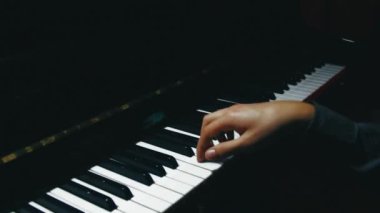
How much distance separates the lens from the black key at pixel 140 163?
4.66ft

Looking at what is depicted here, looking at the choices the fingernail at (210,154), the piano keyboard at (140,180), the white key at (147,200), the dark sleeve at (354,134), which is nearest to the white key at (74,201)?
the piano keyboard at (140,180)

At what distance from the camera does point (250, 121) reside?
4.17ft

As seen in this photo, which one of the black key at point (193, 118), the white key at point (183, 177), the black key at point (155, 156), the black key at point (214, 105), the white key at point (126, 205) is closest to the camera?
the white key at point (126, 205)

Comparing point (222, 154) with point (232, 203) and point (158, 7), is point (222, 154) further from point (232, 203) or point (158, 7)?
point (232, 203)

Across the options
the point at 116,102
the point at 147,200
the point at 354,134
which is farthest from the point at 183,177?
the point at 354,134

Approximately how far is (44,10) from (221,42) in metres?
1.01

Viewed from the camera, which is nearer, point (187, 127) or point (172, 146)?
point (172, 146)

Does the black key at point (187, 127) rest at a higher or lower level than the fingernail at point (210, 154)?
higher

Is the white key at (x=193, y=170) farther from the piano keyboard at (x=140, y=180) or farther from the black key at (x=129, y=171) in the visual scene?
the black key at (x=129, y=171)

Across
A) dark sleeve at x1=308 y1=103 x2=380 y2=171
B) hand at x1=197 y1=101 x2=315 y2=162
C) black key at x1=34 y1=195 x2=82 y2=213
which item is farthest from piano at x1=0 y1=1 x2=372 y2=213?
dark sleeve at x1=308 y1=103 x2=380 y2=171

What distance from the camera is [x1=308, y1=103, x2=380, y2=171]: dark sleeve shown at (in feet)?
4.58

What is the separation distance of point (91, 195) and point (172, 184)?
0.25m

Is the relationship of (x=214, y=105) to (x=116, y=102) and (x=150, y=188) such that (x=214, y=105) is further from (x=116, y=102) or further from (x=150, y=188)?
(x=150, y=188)

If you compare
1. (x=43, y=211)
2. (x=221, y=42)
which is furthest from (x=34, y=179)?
(x=221, y=42)
